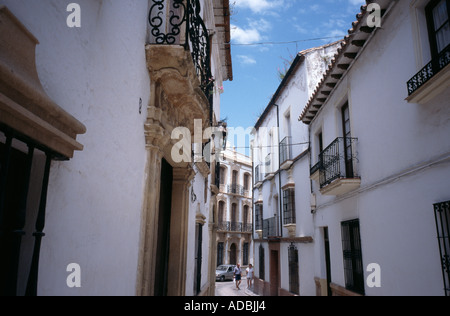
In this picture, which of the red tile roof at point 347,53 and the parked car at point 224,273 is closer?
the red tile roof at point 347,53

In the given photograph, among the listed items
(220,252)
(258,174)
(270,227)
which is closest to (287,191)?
(270,227)

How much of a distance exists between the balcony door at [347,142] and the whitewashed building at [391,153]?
0.09 ft

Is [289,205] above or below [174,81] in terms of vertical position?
below

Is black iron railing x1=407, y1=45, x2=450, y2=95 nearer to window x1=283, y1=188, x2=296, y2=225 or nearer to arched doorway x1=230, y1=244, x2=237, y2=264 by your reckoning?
window x1=283, y1=188, x2=296, y2=225

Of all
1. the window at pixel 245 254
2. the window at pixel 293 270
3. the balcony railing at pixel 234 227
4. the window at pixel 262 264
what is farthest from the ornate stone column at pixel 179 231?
the window at pixel 245 254

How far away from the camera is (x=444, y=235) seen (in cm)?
428

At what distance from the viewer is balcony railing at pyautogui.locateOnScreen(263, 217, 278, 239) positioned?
16.0 metres

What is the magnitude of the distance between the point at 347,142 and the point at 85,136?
701 cm

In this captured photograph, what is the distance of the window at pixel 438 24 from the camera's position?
4.59 meters

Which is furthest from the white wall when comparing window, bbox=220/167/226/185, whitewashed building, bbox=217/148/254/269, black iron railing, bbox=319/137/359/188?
window, bbox=220/167/226/185

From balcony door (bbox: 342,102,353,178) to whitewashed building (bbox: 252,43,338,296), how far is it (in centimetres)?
332

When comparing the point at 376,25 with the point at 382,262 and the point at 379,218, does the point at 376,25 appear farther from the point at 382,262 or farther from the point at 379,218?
the point at 382,262
